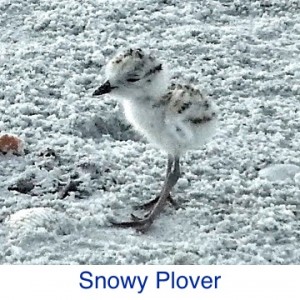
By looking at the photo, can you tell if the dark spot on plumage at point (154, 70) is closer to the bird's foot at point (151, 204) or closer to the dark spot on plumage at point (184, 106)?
the dark spot on plumage at point (184, 106)

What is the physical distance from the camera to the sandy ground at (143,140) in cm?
283

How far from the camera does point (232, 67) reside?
13.3 ft

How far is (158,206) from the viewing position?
2.94 metres

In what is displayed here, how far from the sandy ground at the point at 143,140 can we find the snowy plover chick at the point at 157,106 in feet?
0.62

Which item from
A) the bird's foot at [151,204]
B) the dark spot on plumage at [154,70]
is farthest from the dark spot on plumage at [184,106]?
the bird's foot at [151,204]

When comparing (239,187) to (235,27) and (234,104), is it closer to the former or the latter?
(234,104)

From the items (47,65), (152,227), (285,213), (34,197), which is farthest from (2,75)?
(285,213)

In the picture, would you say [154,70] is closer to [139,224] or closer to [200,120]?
[200,120]

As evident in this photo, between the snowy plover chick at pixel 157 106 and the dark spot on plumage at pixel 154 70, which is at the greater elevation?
the dark spot on plumage at pixel 154 70

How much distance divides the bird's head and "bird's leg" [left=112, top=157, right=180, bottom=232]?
0.29 meters

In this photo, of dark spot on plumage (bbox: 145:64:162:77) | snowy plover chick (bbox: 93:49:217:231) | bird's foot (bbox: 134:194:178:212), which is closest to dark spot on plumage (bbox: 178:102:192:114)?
snowy plover chick (bbox: 93:49:217:231)

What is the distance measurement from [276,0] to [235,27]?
404 millimetres

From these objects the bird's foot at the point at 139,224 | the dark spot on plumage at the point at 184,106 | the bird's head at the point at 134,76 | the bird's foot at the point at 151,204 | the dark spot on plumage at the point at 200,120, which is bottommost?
the bird's foot at the point at 139,224

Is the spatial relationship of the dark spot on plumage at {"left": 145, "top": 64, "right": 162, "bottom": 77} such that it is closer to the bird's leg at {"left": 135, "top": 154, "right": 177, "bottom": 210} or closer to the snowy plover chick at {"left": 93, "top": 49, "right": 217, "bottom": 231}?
the snowy plover chick at {"left": 93, "top": 49, "right": 217, "bottom": 231}
